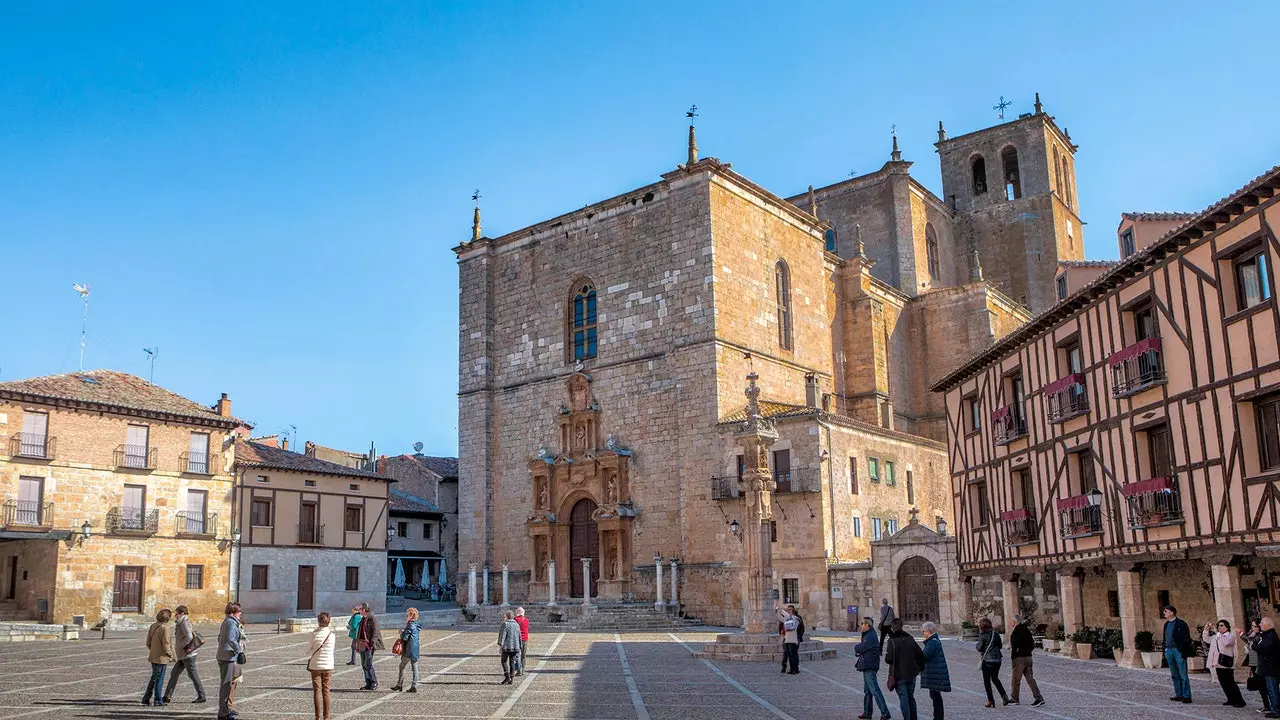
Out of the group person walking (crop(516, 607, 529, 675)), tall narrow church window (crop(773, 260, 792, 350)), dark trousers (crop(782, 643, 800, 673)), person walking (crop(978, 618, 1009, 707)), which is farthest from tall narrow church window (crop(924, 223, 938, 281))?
person walking (crop(978, 618, 1009, 707))

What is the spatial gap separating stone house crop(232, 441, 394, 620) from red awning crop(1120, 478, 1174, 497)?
3029cm

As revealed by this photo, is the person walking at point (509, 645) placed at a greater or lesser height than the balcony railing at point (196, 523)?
lesser

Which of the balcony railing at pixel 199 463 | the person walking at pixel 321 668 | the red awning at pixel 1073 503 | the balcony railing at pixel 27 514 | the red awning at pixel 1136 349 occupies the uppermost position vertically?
the balcony railing at pixel 199 463

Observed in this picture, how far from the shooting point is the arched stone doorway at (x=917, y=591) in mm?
30297

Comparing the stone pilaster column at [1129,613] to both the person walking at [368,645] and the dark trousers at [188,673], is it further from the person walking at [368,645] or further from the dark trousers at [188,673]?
the dark trousers at [188,673]

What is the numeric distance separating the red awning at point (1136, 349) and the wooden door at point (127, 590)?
3031cm

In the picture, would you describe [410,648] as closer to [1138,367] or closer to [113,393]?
[1138,367]

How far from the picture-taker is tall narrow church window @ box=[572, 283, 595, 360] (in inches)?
1572

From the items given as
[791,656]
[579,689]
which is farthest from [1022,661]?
[579,689]

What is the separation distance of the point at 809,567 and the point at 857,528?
2574 mm

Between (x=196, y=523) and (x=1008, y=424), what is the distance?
27.2m

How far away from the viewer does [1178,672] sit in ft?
48.3

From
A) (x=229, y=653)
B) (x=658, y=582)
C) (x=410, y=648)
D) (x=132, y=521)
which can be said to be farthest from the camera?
(x=132, y=521)

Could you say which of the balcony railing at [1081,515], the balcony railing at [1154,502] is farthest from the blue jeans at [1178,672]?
the balcony railing at [1081,515]
